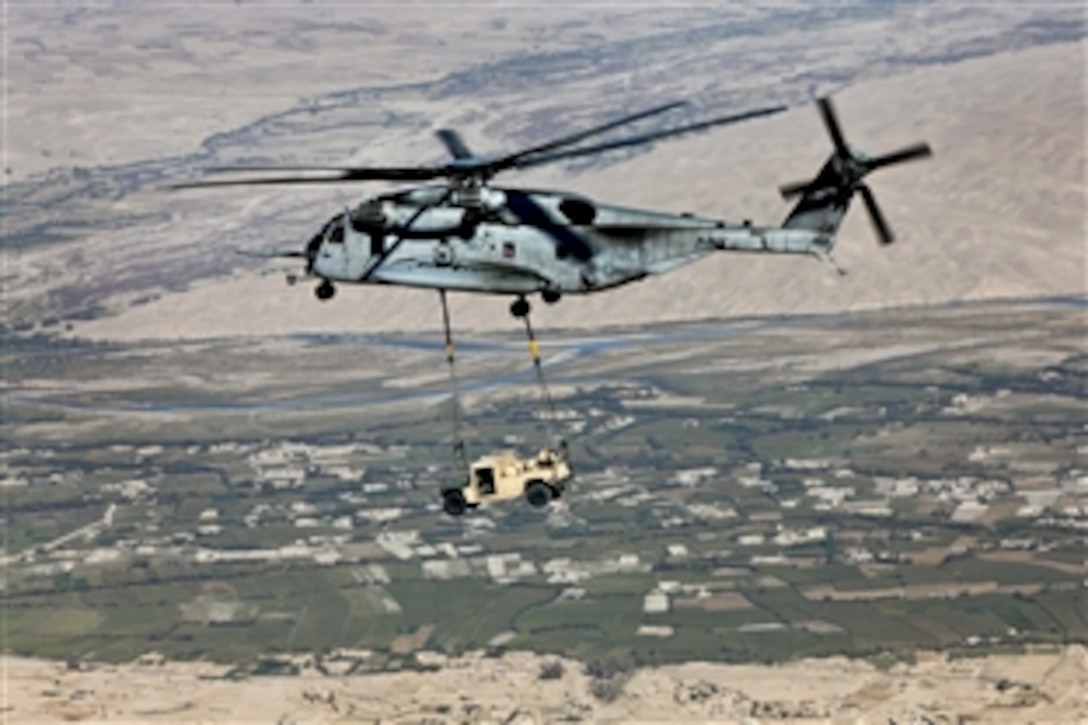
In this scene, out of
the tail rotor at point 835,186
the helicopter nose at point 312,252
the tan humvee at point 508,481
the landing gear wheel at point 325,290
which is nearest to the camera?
the landing gear wheel at point 325,290

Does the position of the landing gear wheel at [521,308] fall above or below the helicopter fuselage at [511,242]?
below

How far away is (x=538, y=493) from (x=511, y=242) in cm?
1025

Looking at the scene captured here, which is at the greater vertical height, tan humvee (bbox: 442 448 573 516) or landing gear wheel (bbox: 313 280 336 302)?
landing gear wheel (bbox: 313 280 336 302)

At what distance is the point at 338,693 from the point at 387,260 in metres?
135

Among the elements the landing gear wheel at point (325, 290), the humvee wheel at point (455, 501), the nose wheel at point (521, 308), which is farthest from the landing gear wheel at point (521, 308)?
the humvee wheel at point (455, 501)

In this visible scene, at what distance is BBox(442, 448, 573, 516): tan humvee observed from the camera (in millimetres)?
66812

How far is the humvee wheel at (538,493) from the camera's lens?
66125 mm

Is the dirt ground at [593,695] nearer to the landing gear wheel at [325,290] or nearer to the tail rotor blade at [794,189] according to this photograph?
the tail rotor blade at [794,189]

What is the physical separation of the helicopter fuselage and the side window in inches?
338

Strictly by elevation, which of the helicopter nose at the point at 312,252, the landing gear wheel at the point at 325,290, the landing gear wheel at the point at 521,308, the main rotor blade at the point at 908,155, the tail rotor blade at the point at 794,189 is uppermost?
the main rotor blade at the point at 908,155

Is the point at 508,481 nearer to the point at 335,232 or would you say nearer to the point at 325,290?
the point at 325,290

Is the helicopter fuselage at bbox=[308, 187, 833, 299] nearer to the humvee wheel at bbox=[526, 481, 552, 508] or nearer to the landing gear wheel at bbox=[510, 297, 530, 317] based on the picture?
the landing gear wheel at bbox=[510, 297, 530, 317]

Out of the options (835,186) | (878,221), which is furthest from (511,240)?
(878,221)

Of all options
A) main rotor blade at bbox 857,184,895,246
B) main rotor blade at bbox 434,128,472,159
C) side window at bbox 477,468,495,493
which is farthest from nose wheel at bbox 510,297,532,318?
main rotor blade at bbox 857,184,895,246
